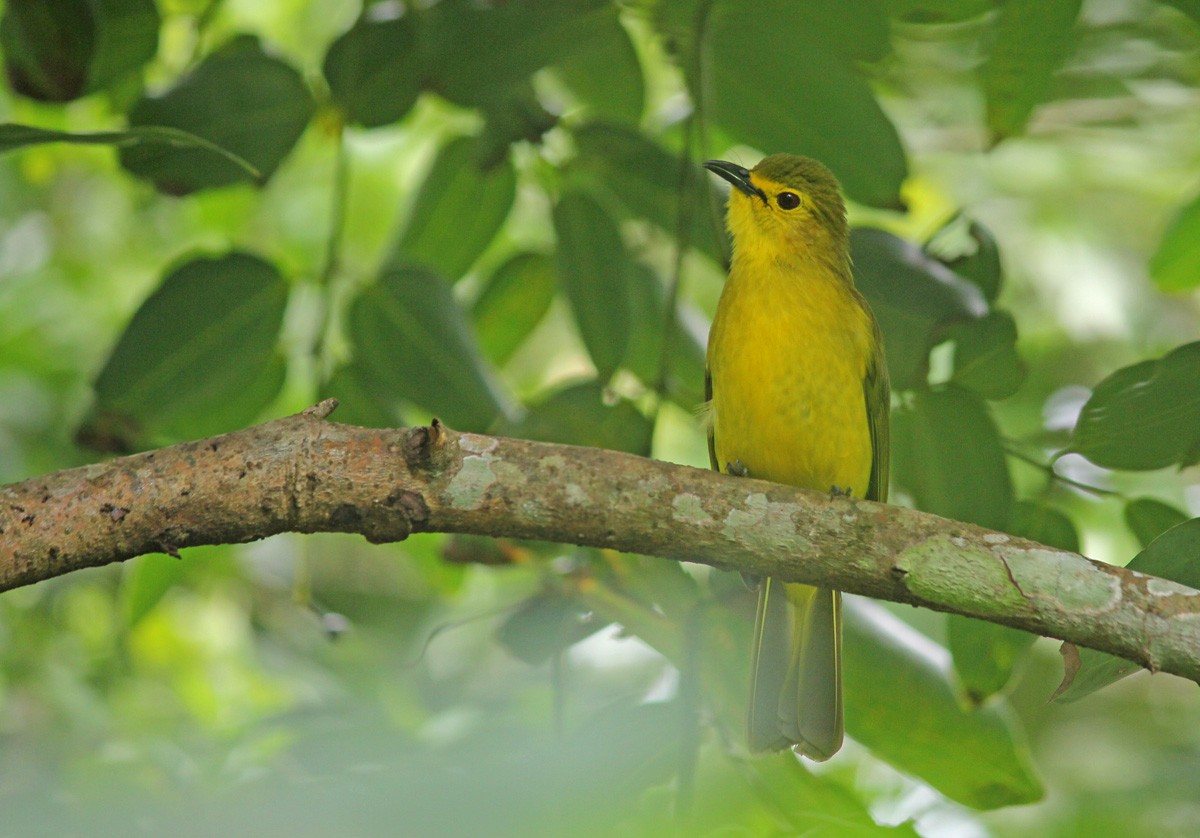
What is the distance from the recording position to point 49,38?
8.93 ft

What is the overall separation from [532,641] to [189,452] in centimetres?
110

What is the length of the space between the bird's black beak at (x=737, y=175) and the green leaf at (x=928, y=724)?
4.44ft

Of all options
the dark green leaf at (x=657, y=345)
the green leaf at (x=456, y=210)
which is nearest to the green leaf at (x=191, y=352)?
the green leaf at (x=456, y=210)

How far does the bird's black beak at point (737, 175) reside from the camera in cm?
342

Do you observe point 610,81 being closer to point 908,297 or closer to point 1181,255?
point 908,297

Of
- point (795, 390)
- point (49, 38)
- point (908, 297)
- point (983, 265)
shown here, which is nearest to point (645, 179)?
point (795, 390)

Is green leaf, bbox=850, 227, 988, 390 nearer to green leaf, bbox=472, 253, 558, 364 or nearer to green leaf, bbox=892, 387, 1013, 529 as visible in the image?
green leaf, bbox=892, 387, 1013, 529

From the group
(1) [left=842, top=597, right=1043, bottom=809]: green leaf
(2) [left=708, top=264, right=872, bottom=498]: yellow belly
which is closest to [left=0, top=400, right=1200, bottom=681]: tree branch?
(1) [left=842, top=597, right=1043, bottom=809]: green leaf

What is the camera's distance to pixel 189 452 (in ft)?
6.93

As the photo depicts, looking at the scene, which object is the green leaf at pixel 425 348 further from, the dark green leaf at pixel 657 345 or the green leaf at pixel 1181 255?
the green leaf at pixel 1181 255

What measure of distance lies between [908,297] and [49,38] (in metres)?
→ 2.11

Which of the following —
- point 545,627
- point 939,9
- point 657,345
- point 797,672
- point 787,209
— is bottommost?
point 797,672

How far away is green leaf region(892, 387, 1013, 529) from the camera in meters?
2.74

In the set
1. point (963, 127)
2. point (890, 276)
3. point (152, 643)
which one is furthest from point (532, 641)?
point (963, 127)
